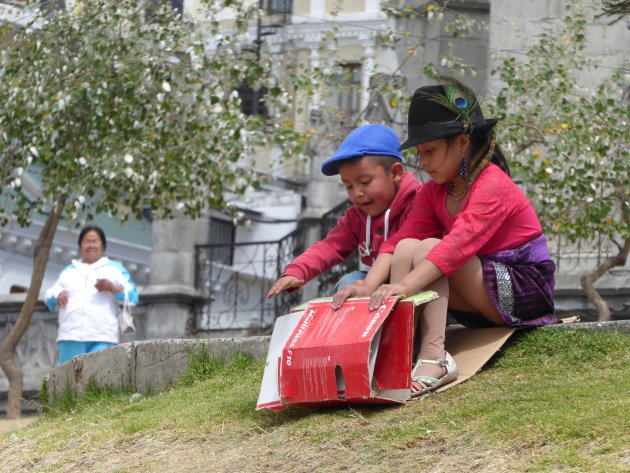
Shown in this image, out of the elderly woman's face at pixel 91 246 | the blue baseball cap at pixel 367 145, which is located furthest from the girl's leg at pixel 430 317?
the elderly woman's face at pixel 91 246

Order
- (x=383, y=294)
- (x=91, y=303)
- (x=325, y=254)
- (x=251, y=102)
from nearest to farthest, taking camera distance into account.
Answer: (x=383, y=294)
(x=325, y=254)
(x=91, y=303)
(x=251, y=102)

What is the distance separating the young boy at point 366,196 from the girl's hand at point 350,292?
32 cm

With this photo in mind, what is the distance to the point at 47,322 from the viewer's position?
15070 mm

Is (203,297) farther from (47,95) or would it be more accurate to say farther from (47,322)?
(47,95)

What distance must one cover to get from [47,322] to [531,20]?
6.23m

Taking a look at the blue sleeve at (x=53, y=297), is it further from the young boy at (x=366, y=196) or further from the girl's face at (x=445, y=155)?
the girl's face at (x=445, y=155)

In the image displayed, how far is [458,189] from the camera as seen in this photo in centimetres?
620

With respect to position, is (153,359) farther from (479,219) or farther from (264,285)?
(264,285)

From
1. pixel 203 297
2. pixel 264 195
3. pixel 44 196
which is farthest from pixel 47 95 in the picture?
pixel 264 195

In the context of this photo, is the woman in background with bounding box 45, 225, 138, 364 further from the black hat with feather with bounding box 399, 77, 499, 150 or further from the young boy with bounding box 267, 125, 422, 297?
the black hat with feather with bounding box 399, 77, 499, 150

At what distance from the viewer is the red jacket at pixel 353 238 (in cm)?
644

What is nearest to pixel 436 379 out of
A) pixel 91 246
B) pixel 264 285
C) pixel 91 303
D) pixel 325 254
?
pixel 325 254

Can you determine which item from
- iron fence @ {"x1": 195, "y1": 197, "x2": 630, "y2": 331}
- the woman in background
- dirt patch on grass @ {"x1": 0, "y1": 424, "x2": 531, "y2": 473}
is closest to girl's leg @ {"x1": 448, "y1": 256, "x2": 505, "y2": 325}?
dirt patch on grass @ {"x1": 0, "y1": 424, "x2": 531, "y2": 473}

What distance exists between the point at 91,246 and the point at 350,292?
14.9ft
